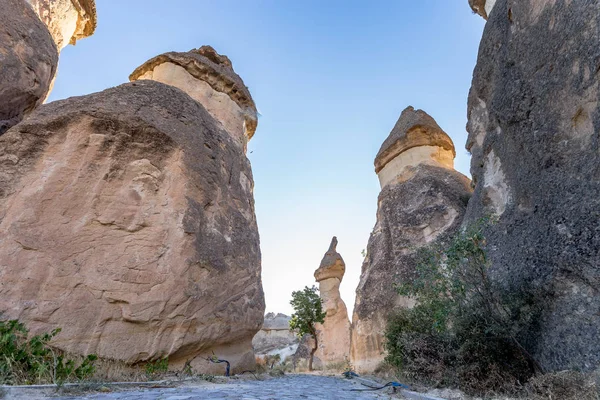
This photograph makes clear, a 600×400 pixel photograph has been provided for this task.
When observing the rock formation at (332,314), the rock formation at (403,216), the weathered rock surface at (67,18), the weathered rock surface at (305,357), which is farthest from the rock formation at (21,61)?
the weathered rock surface at (305,357)

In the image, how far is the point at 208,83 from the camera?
11.8 m

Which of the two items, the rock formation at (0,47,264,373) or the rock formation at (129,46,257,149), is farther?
the rock formation at (129,46,257,149)

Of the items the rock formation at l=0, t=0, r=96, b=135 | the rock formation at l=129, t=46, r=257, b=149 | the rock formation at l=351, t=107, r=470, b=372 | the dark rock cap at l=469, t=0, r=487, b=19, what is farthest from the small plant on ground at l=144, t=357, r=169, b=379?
the dark rock cap at l=469, t=0, r=487, b=19

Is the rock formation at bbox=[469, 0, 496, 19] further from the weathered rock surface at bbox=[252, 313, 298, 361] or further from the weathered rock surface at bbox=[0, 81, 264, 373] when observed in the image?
the weathered rock surface at bbox=[252, 313, 298, 361]

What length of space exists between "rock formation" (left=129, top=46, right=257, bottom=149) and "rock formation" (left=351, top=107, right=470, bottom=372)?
645 centimetres

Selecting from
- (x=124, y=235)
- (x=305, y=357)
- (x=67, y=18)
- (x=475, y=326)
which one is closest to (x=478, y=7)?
(x=475, y=326)

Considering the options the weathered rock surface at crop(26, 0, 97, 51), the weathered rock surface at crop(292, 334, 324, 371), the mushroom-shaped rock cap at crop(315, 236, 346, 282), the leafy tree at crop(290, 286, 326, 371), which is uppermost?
the weathered rock surface at crop(26, 0, 97, 51)

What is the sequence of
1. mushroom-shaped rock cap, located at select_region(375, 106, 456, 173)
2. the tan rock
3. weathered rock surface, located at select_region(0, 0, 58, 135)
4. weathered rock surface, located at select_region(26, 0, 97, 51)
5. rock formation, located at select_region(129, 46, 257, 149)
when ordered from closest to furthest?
1. weathered rock surface, located at select_region(0, 0, 58, 135)
2. weathered rock surface, located at select_region(26, 0, 97, 51)
3. rock formation, located at select_region(129, 46, 257, 149)
4. the tan rock
5. mushroom-shaped rock cap, located at select_region(375, 106, 456, 173)

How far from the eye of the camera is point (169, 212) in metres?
7.06

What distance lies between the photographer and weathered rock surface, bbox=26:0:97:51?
Result: 410 inches

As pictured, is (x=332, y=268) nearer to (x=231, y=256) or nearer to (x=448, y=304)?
(x=231, y=256)

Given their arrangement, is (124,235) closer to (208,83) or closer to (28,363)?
(28,363)

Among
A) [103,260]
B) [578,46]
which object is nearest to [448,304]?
[578,46]

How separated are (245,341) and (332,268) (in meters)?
15.4
